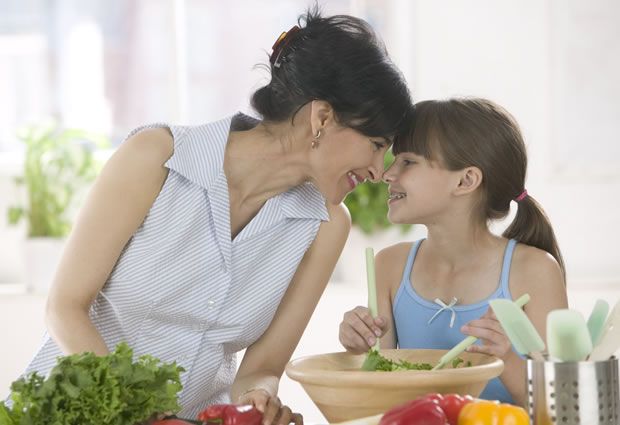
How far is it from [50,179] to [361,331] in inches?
90.7

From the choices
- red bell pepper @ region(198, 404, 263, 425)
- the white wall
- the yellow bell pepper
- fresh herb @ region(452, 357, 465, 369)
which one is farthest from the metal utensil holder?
the white wall

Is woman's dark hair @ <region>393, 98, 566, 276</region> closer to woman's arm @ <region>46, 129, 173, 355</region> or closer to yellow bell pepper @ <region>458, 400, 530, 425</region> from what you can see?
woman's arm @ <region>46, 129, 173, 355</region>

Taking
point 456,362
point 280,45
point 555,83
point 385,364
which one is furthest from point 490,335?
point 555,83

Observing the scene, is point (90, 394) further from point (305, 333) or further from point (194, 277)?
point (305, 333)

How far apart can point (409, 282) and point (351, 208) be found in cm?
139

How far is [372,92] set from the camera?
69.3 inches

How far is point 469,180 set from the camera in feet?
6.71

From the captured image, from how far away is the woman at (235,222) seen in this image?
5.80 ft

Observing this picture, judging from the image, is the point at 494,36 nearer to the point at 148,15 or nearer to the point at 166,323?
the point at 148,15

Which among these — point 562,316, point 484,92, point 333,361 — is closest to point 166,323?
point 333,361

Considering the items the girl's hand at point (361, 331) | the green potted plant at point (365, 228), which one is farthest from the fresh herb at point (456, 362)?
the green potted plant at point (365, 228)

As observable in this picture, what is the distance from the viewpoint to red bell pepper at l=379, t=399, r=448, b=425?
1199 millimetres

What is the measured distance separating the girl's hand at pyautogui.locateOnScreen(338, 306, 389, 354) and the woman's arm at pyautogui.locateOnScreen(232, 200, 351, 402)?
0.26 metres

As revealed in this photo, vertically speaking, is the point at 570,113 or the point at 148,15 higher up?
the point at 148,15
